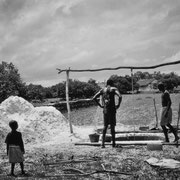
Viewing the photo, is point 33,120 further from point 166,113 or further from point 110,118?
point 166,113

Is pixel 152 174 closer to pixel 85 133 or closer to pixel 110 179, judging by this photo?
pixel 110 179

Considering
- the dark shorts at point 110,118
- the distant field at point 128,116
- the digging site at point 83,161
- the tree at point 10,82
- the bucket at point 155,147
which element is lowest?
the distant field at point 128,116

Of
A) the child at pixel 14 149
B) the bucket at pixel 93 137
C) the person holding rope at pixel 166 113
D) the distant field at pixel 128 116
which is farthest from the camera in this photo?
the distant field at pixel 128 116

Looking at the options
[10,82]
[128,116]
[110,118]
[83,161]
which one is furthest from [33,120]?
[10,82]

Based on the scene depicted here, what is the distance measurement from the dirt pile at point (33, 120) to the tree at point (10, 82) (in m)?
23.1

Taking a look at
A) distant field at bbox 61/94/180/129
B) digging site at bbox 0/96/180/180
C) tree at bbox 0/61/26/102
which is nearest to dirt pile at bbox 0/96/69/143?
digging site at bbox 0/96/180/180

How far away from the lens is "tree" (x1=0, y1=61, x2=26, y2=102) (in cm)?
3489

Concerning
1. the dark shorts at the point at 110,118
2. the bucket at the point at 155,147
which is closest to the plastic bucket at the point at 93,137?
the dark shorts at the point at 110,118

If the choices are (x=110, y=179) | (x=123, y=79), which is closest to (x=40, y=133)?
(x=110, y=179)

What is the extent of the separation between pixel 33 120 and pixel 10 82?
26418mm

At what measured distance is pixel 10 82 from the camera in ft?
121

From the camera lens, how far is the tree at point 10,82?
114 feet

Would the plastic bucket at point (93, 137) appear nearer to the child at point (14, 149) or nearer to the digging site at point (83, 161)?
the digging site at point (83, 161)

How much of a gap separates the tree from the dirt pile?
2308 cm
